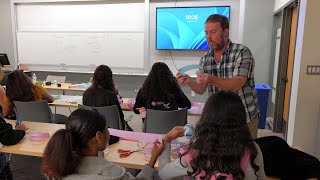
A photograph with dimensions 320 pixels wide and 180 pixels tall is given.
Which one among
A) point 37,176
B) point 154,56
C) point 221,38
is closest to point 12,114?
point 37,176

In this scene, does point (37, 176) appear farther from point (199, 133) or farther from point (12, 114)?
point (199, 133)

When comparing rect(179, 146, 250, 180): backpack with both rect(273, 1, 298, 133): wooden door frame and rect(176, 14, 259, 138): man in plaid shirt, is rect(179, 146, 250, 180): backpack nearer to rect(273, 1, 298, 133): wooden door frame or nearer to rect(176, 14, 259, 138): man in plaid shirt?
rect(176, 14, 259, 138): man in plaid shirt

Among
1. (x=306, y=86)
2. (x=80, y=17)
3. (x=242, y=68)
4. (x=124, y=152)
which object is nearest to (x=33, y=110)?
(x=124, y=152)

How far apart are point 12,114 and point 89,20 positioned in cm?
323

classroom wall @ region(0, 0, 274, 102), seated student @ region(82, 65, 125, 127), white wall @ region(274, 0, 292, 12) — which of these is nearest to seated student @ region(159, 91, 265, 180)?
seated student @ region(82, 65, 125, 127)

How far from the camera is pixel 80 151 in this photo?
118cm

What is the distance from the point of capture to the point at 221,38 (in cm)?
201

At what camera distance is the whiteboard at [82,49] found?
18.7ft

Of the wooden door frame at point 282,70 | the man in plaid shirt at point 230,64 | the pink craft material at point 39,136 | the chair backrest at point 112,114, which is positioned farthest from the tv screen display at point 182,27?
the pink craft material at point 39,136

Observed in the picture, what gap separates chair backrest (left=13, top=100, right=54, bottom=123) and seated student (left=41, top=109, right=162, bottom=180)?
1.99 metres

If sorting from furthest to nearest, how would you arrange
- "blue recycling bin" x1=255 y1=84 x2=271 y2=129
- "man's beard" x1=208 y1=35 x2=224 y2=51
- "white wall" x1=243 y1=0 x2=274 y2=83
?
"white wall" x1=243 y1=0 x2=274 y2=83 < "blue recycling bin" x1=255 y1=84 x2=271 y2=129 < "man's beard" x1=208 y1=35 x2=224 y2=51

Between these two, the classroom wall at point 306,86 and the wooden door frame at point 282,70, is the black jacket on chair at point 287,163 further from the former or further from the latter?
the wooden door frame at point 282,70

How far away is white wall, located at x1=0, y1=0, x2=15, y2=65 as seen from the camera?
20.4 feet

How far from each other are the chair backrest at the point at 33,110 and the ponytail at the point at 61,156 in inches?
80.1
